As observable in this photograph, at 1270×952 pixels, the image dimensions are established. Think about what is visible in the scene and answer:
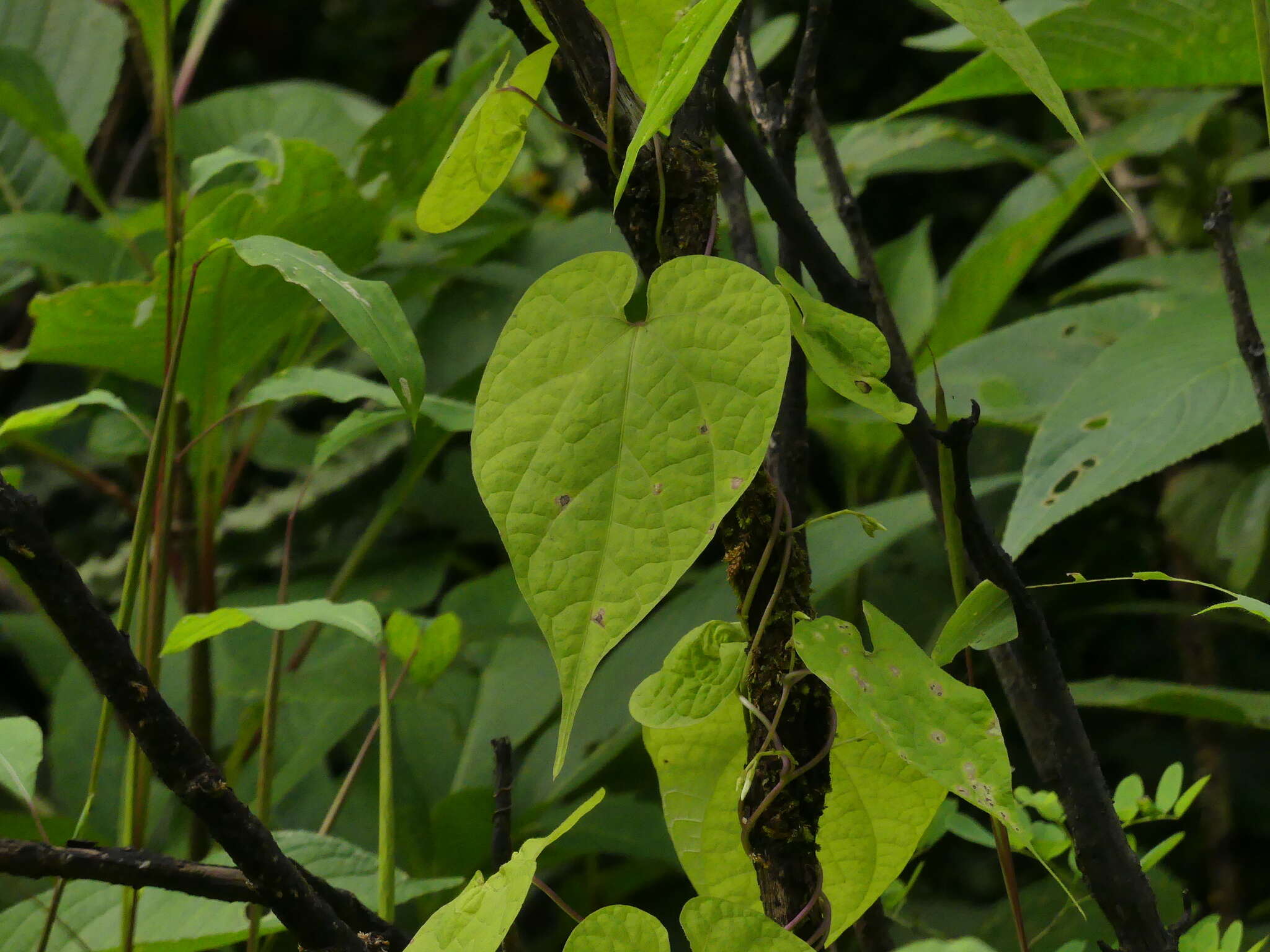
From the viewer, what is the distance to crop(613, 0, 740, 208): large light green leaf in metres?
0.20

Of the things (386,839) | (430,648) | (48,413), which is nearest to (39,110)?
(48,413)

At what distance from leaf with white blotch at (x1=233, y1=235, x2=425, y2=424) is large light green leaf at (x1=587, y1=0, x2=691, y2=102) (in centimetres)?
9

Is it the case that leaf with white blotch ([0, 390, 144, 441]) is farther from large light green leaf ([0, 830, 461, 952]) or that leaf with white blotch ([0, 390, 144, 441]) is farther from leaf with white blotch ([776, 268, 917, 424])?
leaf with white blotch ([776, 268, 917, 424])

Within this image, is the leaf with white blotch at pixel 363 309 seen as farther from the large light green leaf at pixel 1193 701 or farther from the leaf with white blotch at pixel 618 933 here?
the large light green leaf at pixel 1193 701

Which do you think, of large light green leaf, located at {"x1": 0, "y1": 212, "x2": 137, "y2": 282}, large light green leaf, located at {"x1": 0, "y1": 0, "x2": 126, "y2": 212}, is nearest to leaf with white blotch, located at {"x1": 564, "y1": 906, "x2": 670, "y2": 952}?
large light green leaf, located at {"x1": 0, "y1": 212, "x2": 137, "y2": 282}

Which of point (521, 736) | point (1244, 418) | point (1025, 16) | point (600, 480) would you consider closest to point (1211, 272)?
point (1025, 16)

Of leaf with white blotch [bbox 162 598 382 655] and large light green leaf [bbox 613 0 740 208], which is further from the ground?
large light green leaf [bbox 613 0 740 208]

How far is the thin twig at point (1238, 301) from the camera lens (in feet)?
1.05

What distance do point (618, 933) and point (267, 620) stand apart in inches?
7.5

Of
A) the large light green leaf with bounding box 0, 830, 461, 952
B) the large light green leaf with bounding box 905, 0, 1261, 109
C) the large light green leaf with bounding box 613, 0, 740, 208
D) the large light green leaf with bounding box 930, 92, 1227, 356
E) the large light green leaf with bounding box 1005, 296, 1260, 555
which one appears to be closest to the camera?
the large light green leaf with bounding box 613, 0, 740, 208

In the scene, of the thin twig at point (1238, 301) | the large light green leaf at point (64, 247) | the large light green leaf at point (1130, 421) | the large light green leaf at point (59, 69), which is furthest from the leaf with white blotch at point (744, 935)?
the large light green leaf at point (59, 69)

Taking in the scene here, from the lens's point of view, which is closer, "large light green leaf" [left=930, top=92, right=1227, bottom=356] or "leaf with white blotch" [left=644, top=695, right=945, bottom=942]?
"leaf with white blotch" [left=644, top=695, right=945, bottom=942]

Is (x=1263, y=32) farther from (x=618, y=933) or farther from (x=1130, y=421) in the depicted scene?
Result: (x=1130, y=421)

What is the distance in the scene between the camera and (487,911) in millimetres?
233
